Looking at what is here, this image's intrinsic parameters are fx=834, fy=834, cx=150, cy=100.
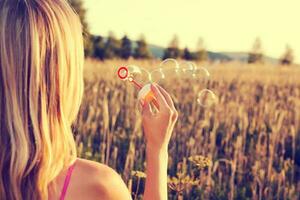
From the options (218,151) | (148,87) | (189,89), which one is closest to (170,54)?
(189,89)

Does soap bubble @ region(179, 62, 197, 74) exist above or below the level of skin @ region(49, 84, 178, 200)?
above

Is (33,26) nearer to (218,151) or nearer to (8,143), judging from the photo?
(8,143)

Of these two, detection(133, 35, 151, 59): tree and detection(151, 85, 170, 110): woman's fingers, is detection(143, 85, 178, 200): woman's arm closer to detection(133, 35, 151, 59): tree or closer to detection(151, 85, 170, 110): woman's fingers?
detection(151, 85, 170, 110): woman's fingers

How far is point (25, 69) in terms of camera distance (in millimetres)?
2062

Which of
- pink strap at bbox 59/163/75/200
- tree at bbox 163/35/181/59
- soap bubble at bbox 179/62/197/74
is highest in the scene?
soap bubble at bbox 179/62/197/74

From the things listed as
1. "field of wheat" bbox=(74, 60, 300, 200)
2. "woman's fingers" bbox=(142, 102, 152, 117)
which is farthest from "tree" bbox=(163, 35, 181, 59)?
"woman's fingers" bbox=(142, 102, 152, 117)

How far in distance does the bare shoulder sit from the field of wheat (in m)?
1.46

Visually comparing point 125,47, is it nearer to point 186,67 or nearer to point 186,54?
point 186,54

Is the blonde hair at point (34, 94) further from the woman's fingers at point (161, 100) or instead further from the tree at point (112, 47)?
the tree at point (112, 47)

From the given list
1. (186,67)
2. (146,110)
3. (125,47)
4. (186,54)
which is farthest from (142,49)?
(146,110)

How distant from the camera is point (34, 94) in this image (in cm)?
206

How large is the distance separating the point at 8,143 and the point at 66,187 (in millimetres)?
182

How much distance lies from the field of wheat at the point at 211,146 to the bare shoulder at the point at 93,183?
1.46m

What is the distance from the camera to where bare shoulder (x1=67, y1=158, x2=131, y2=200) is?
2051 mm
